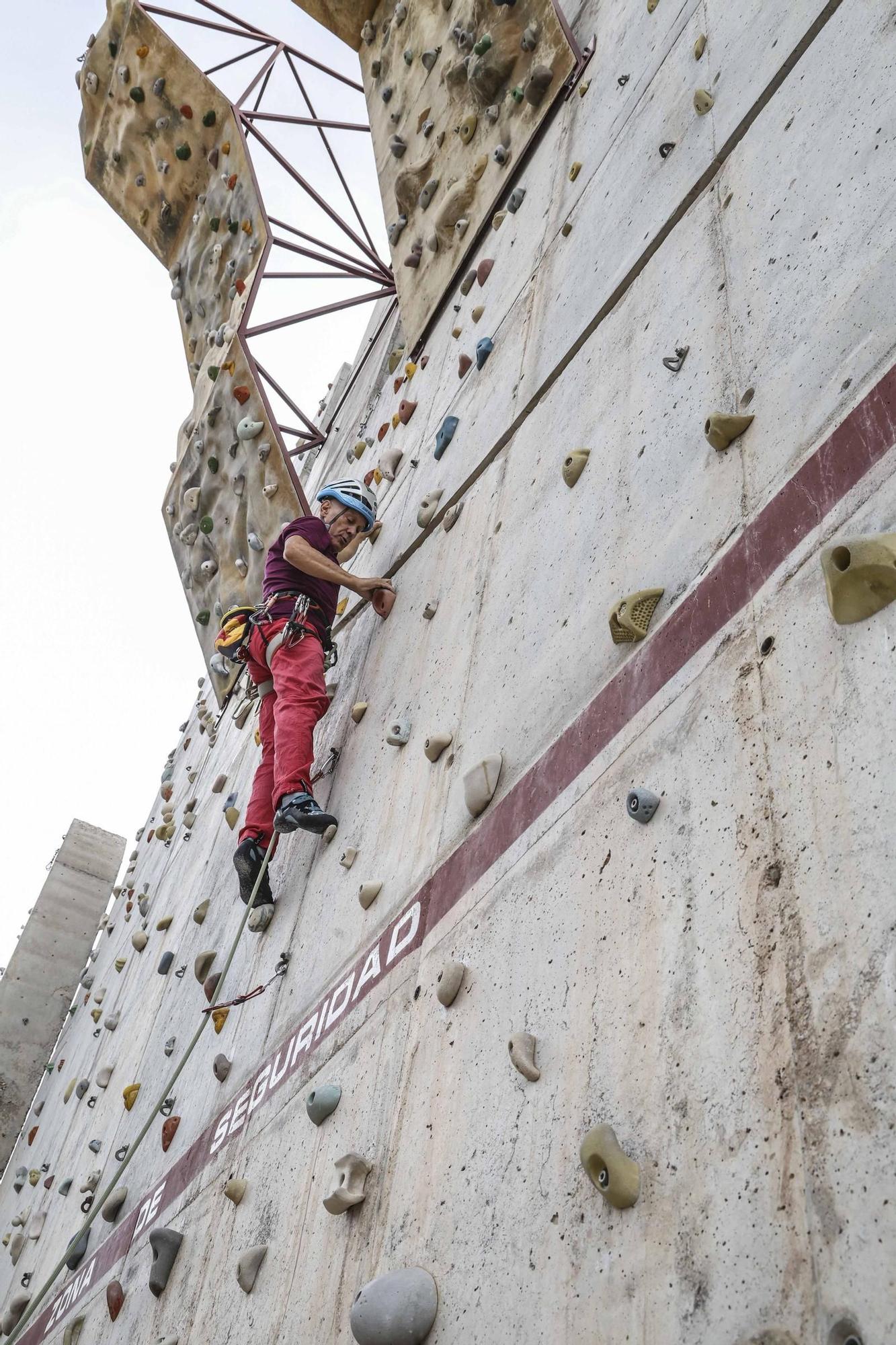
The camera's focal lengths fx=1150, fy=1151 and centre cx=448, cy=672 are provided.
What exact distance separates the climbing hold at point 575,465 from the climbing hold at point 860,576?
931 millimetres

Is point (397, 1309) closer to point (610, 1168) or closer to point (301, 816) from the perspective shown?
point (610, 1168)

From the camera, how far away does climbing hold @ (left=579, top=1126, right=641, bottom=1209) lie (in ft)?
3.49

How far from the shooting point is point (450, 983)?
1583mm

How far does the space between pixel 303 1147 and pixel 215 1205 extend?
0.41 meters

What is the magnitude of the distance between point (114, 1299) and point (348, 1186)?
122 cm

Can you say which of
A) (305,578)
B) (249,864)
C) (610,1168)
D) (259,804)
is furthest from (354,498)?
(610,1168)

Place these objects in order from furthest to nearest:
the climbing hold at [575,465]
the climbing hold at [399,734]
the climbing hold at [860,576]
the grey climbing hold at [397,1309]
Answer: the climbing hold at [399,734]
the climbing hold at [575,465]
the grey climbing hold at [397,1309]
the climbing hold at [860,576]

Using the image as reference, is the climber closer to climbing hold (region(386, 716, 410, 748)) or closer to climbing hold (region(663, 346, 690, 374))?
climbing hold (region(386, 716, 410, 748))

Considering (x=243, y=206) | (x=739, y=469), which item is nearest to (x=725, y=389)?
(x=739, y=469)

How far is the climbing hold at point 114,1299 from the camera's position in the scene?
7.93 feet

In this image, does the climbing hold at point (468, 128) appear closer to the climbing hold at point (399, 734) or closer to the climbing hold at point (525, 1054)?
the climbing hold at point (399, 734)

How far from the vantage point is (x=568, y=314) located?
2510mm

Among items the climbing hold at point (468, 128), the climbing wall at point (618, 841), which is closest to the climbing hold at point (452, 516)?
the climbing wall at point (618, 841)

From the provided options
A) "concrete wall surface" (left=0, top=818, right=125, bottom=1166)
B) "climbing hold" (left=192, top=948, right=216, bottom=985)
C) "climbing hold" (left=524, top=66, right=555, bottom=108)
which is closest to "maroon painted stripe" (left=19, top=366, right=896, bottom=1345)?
"climbing hold" (left=192, top=948, right=216, bottom=985)
